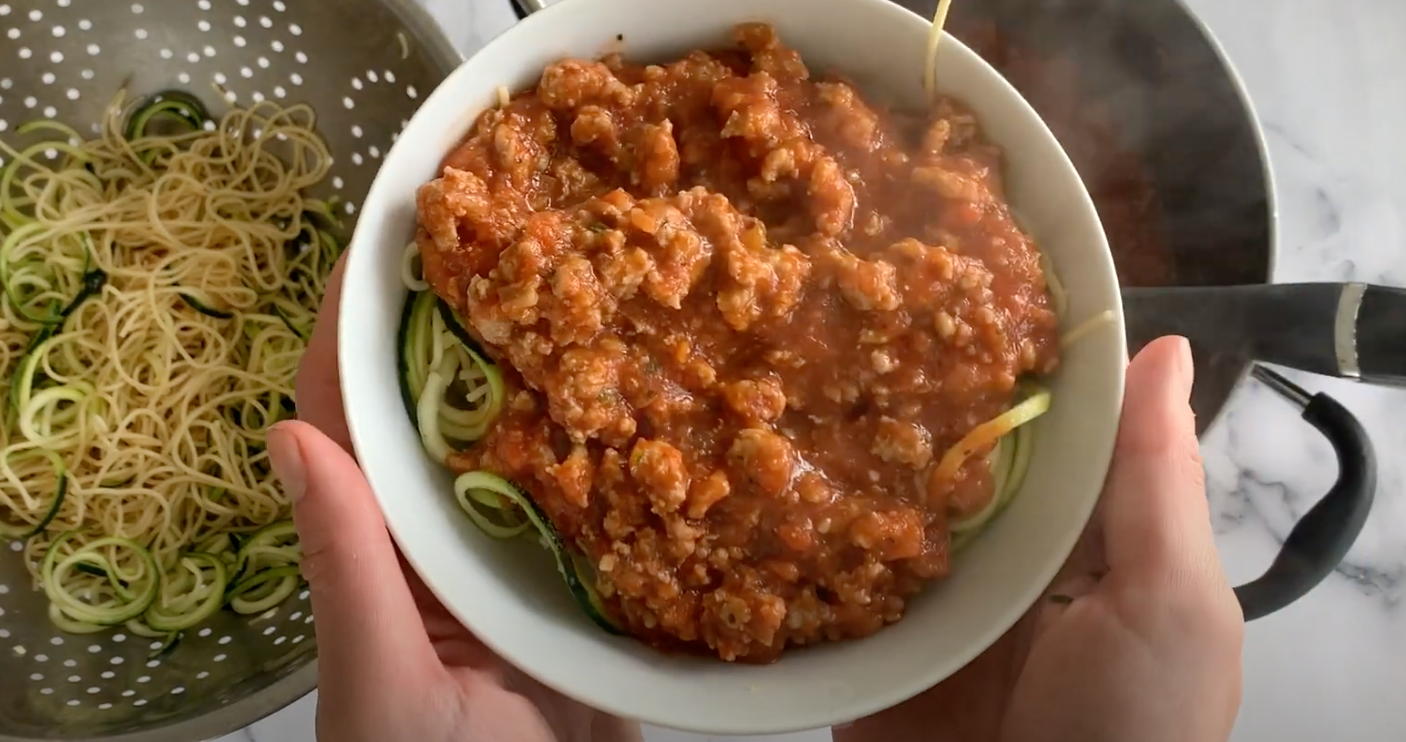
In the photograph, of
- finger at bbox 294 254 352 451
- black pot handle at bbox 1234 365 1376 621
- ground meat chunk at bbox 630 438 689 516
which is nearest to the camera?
ground meat chunk at bbox 630 438 689 516

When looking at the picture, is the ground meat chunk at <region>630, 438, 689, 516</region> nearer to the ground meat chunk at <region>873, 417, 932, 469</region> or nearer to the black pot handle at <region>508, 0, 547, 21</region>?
the ground meat chunk at <region>873, 417, 932, 469</region>

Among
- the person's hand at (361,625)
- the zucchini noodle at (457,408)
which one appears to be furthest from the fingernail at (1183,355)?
the person's hand at (361,625)

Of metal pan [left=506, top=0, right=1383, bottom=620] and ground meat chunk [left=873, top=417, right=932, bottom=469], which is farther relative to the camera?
metal pan [left=506, top=0, right=1383, bottom=620]

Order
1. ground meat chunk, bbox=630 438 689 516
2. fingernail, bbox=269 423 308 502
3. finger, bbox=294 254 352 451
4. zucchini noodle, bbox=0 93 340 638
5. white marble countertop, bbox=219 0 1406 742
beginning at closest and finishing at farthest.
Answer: ground meat chunk, bbox=630 438 689 516, fingernail, bbox=269 423 308 502, finger, bbox=294 254 352 451, zucchini noodle, bbox=0 93 340 638, white marble countertop, bbox=219 0 1406 742

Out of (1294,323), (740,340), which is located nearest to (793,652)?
(740,340)

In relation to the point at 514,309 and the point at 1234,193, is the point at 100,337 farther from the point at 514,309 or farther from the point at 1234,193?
the point at 1234,193

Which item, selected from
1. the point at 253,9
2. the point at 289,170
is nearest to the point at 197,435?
the point at 289,170

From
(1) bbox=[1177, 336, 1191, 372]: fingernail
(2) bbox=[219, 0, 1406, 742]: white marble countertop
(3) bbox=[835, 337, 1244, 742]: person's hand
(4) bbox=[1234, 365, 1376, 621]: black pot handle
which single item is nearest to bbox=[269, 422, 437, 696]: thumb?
(2) bbox=[219, 0, 1406, 742]: white marble countertop
